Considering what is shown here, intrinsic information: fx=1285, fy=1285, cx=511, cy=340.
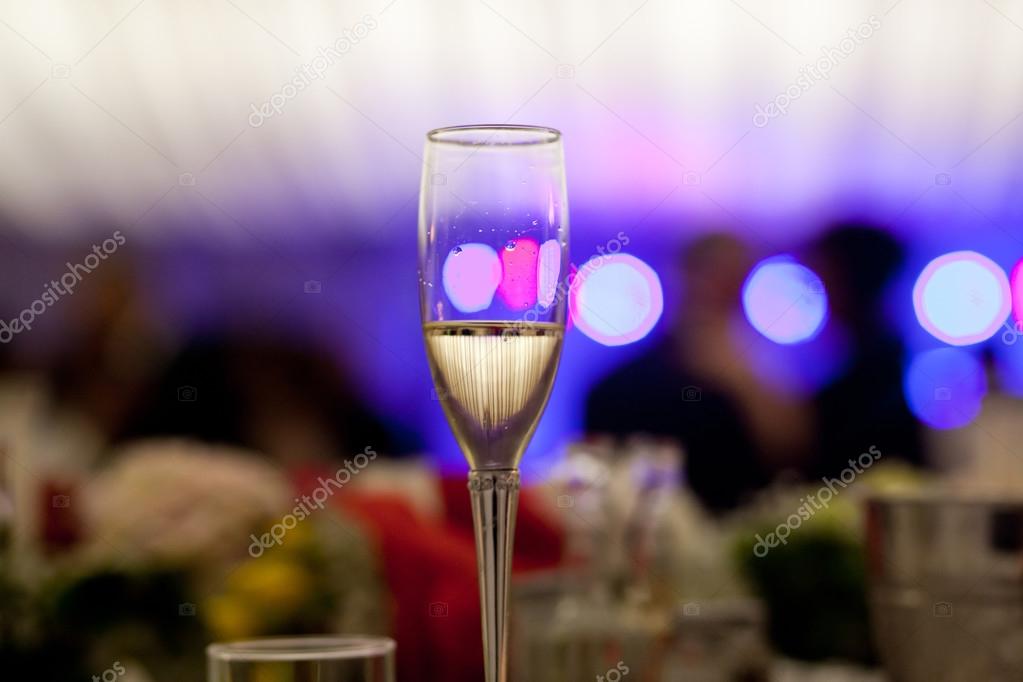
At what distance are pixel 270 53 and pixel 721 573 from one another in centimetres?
523

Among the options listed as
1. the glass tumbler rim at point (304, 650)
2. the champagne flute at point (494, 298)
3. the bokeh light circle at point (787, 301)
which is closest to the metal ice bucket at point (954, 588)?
the champagne flute at point (494, 298)

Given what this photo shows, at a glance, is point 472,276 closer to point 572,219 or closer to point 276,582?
point 276,582

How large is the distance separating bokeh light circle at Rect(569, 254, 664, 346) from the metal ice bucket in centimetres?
508

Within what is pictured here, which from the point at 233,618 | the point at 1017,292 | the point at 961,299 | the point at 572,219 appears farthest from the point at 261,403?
the point at 961,299

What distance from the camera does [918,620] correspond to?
0.87m

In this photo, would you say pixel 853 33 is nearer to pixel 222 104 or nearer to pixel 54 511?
pixel 222 104

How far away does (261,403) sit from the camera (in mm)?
3967

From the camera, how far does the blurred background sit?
3572mm

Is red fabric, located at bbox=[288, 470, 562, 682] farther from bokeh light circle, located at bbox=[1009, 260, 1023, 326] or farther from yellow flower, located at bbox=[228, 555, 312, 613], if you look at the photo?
bokeh light circle, located at bbox=[1009, 260, 1023, 326]

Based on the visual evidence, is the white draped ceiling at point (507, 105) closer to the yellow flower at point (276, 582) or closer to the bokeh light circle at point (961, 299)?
the bokeh light circle at point (961, 299)

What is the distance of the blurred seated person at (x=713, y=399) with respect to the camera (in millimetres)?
3203

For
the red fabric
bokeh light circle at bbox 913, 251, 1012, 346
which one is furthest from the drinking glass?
bokeh light circle at bbox 913, 251, 1012, 346

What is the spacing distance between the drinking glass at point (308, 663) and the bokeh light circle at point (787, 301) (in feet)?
13.4

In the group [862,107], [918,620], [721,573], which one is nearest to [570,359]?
[862,107]
